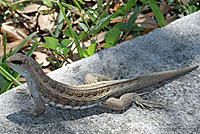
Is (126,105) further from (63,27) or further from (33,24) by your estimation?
(33,24)

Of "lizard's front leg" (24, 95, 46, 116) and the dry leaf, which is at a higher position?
the dry leaf

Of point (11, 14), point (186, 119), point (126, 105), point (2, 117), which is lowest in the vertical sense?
point (186, 119)

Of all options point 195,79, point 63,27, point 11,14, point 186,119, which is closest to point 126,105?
point 186,119

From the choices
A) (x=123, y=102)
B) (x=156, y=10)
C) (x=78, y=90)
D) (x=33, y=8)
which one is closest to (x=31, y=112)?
(x=78, y=90)

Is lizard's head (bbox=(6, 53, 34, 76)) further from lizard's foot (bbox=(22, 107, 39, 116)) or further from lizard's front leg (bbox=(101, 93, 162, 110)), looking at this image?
lizard's front leg (bbox=(101, 93, 162, 110))

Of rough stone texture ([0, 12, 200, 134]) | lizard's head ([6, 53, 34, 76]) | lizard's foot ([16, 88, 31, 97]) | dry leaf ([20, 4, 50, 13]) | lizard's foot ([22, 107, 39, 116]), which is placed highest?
lizard's head ([6, 53, 34, 76])

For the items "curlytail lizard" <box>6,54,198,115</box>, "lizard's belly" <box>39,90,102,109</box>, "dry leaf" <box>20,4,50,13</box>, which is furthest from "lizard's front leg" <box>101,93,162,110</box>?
"dry leaf" <box>20,4,50,13</box>

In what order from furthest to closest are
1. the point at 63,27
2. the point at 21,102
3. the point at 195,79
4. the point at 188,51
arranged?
the point at 63,27 → the point at 188,51 → the point at 195,79 → the point at 21,102
